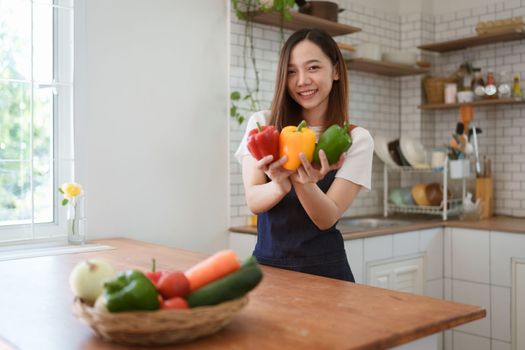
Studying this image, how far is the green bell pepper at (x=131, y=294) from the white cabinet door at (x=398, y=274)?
233cm

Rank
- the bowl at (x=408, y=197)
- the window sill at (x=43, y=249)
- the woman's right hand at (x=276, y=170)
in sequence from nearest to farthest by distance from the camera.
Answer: the woman's right hand at (x=276, y=170)
the window sill at (x=43, y=249)
the bowl at (x=408, y=197)

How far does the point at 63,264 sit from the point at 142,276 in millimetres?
1118

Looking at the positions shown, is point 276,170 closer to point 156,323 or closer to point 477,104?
point 156,323

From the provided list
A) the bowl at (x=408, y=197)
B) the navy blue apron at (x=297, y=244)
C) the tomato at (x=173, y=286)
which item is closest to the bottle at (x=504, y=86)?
the bowl at (x=408, y=197)

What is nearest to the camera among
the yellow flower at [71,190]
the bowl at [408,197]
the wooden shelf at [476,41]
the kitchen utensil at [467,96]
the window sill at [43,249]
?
the window sill at [43,249]

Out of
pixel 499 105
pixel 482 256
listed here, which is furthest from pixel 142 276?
pixel 499 105

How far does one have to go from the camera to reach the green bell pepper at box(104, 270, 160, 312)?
42.6 inches

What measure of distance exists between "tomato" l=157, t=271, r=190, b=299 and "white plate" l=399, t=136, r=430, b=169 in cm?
322

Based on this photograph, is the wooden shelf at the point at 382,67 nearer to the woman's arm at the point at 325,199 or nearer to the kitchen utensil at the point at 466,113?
the kitchen utensil at the point at 466,113

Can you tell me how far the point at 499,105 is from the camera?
417 centimetres

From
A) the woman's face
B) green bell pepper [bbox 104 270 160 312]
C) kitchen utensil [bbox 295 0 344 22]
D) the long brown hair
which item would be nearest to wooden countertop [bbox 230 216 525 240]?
the long brown hair

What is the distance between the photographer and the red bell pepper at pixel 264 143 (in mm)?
1603

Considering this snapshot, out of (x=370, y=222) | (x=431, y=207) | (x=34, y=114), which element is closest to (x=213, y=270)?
(x=34, y=114)

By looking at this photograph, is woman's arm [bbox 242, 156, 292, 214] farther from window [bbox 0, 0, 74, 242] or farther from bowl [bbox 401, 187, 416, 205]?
bowl [bbox 401, 187, 416, 205]
